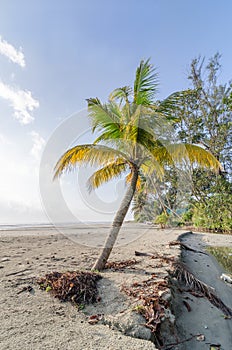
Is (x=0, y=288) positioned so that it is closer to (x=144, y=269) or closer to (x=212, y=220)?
(x=144, y=269)

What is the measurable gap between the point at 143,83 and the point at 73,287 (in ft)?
14.8

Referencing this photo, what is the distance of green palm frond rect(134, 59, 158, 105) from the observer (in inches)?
190

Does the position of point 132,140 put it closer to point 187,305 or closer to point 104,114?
point 104,114

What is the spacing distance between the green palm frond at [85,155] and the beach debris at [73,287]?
88.3 inches

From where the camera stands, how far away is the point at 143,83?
16.0 ft

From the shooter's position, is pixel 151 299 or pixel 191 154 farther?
pixel 191 154

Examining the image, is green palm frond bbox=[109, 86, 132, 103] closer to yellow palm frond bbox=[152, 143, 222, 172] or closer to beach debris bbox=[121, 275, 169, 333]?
yellow palm frond bbox=[152, 143, 222, 172]

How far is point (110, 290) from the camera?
3.22 metres

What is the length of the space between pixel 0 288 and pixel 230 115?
21488 millimetres

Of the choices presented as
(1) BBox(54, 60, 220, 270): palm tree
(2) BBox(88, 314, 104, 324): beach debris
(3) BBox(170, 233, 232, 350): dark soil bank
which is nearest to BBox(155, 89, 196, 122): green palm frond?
(1) BBox(54, 60, 220, 270): palm tree

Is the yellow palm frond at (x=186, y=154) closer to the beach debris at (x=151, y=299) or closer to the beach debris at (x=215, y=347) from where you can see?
the beach debris at (x=151, y=299)

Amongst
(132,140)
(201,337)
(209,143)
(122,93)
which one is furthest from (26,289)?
(209,143)

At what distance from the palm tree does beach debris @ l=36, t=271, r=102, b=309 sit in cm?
104

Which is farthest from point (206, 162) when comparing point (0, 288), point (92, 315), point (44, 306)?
point (0, 288)
